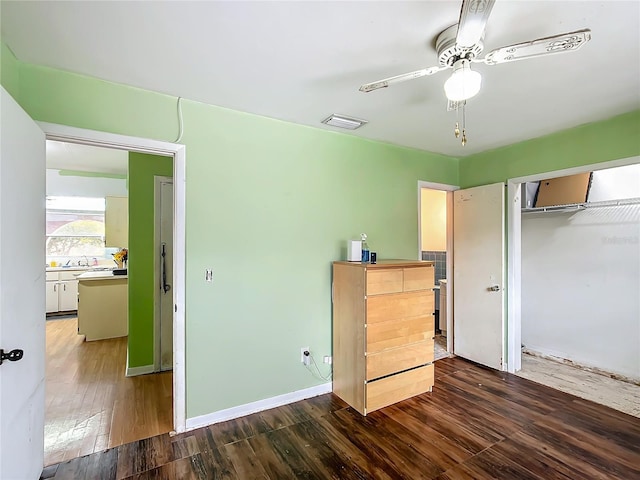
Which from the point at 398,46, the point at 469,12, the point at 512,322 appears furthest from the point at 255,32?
the point at 512,322

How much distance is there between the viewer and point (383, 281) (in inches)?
102

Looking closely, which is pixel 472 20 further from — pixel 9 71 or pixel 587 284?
pixel 587 284

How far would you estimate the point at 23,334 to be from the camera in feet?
5.11

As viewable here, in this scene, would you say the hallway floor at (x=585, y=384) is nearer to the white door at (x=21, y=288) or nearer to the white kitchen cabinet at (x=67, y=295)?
the white door at (x=21, y=288)

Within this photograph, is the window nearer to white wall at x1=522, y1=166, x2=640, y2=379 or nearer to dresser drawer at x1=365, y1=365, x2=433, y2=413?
dresser drawer at x1=365, y1=365, x2=433, y2=413

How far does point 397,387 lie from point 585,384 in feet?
6.74

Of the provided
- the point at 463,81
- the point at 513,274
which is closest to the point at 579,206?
the point at 513,274

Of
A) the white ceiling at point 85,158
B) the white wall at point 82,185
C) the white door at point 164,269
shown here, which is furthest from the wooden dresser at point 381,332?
the white wall at point 82,185

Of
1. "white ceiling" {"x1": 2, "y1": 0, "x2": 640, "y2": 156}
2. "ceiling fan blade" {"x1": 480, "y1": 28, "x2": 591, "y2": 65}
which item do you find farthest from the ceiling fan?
"white ceiling" {"x1": 2, "y1": 0, "x2": 640, "y2": 156}

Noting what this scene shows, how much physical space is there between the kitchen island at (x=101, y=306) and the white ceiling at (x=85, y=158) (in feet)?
5.83

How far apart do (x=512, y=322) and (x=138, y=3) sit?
4.11 meters

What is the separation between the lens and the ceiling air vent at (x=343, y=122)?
2643mm

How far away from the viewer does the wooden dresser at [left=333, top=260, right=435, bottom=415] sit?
2.53 meters

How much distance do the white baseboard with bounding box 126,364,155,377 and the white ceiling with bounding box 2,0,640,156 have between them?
283cm
